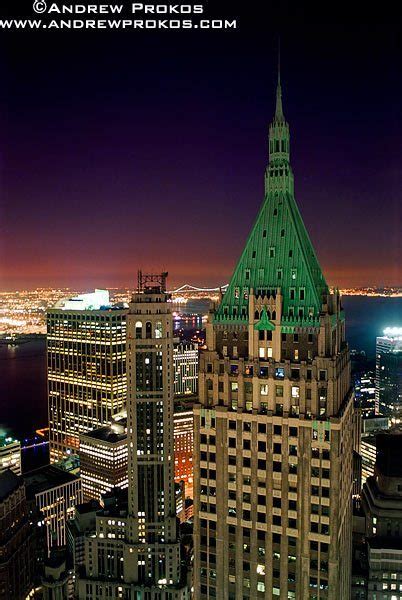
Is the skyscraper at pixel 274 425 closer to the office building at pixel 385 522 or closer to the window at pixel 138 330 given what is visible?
the office building at pixel 385 522

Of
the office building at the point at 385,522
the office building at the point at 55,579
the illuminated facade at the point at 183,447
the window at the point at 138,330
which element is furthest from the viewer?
the illuminated facade at the point at 183,447

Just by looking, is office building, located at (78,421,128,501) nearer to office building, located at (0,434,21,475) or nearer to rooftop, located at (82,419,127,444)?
rooftop, located at (82,419,127,444)

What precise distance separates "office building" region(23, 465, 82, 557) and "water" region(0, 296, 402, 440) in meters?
29.0

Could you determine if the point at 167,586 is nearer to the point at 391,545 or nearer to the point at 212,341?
the point at 391,545

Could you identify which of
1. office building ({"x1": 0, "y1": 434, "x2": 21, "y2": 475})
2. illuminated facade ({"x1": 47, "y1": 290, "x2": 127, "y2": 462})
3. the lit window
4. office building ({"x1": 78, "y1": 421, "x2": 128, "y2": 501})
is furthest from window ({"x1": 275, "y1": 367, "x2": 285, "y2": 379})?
illuminated facade ({"x1": 47, "y1": 290, "x2": 127, "y2": 462})

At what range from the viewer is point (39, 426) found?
11956cm

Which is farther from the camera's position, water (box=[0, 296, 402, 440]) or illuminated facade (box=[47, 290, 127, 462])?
water (box=[0, 296, 402, 440])

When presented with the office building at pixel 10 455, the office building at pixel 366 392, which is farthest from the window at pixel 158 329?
the office building at pixel 366 392

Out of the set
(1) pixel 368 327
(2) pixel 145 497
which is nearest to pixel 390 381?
(1) pixel 368 327

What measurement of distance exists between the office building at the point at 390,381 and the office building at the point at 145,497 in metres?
70.9

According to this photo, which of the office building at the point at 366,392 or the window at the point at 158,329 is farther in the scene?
the office building at the point at 366,392

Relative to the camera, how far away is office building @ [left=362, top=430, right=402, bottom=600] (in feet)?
140

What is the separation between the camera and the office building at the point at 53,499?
3000 inches

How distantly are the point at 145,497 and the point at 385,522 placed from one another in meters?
30.6
